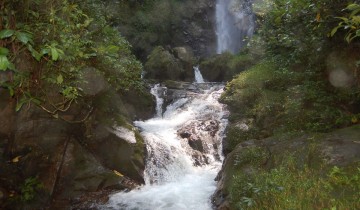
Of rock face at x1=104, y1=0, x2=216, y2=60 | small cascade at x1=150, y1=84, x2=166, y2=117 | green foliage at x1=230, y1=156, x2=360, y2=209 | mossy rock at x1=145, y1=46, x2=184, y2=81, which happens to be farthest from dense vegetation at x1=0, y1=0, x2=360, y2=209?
rock face at x1=104, y1=0, x2=216, y2=60

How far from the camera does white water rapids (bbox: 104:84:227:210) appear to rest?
307 inches

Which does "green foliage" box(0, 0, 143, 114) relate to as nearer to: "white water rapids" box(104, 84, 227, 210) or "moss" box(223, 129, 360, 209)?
"white water rapids" box(104, 84, 227, 210)

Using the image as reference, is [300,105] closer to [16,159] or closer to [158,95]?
[16,159]

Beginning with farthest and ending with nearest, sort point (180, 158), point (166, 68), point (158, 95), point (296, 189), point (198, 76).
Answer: point (198, 76)
point (166, 68)
point (158, 95)
point (180, 158)
point (296, 189)

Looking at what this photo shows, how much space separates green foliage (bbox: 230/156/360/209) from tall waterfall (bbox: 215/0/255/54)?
21306mm

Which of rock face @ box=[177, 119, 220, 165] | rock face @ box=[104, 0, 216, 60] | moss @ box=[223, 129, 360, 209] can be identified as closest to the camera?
moss @ box=[223, 129, 360, 209]

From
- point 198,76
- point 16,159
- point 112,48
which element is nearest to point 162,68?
point 198,76

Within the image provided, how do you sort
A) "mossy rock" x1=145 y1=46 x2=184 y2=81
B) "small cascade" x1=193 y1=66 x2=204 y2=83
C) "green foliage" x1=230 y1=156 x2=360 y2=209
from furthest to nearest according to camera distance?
"small cascade" x1=193 y1=66 x2=204 y2=83 → "mossy rock" x1=145 y1=46 x2=184 y2=81 → "green foliage" x1=230 y1=156 x2=360 y2=209

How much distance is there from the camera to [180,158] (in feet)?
32.8

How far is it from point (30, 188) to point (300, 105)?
22.8 feet

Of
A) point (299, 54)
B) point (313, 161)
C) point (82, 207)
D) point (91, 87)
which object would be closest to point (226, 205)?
point (313, 161)

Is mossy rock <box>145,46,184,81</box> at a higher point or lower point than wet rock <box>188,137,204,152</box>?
higher

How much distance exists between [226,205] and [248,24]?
867 inches

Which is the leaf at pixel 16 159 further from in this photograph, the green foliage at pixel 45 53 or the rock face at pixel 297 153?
the rock face at pixel 297 153
